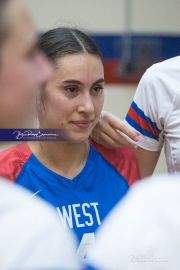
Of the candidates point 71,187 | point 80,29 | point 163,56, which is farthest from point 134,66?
point 71,187

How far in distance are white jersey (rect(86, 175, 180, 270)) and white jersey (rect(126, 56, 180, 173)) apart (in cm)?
84

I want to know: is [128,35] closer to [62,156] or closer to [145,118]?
[145,118]

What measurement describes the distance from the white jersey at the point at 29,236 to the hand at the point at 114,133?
86cm

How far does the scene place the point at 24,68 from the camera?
58cm

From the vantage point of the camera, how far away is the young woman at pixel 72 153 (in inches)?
49.6

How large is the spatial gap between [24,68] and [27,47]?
0.03 meters

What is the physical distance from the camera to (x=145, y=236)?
1.78 ft

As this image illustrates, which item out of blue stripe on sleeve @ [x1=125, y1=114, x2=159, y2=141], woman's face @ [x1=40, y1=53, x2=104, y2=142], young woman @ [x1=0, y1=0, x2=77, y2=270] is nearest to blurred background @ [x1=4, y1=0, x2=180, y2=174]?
blue stripe on sleeve @ [x1=125, y1=114, x2=159, y2=141]

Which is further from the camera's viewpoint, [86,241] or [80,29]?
[80,29]

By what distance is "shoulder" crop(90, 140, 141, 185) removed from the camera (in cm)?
140

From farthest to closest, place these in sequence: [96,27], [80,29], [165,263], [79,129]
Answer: [96,27]
[80,29]
[79,129]
[165,263]

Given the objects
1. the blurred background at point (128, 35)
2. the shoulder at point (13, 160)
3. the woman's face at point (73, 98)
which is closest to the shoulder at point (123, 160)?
the woman's face at point (73, 98)

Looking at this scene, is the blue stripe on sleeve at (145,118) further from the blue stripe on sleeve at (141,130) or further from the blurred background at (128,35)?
the blurred background at (128,35)

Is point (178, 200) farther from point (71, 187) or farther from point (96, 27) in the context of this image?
point (96, 27)
